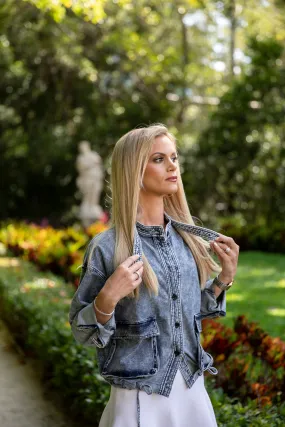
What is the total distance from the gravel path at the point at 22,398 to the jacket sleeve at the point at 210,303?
2.60 m

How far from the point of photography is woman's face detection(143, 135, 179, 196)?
2336mm

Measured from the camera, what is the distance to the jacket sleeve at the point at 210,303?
8.13 feet

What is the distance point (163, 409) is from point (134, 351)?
0.70 feet

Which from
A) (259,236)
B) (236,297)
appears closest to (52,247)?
(236,297)

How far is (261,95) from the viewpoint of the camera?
17562 mm

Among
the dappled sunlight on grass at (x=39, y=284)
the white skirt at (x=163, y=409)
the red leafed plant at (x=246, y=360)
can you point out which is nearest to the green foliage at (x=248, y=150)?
the dappled sunlight on grass at (x=39, y=284)

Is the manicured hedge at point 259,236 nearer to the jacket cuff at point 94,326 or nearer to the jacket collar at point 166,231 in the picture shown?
the jacket collar at point 166,231

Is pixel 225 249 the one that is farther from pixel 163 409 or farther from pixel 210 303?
pixel 163 409

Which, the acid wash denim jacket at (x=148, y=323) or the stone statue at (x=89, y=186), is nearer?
the acid wash denim jacket at (x=148, y=323)

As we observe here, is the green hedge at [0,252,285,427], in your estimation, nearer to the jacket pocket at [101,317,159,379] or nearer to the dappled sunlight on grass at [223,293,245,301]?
the jacket pocket at [101,317,159,379]

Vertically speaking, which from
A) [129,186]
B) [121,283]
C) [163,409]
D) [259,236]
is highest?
[129,186]

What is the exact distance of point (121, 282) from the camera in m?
2.05

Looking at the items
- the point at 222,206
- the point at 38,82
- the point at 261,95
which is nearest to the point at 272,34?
the point at 261,95

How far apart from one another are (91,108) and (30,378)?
13.9 metres
